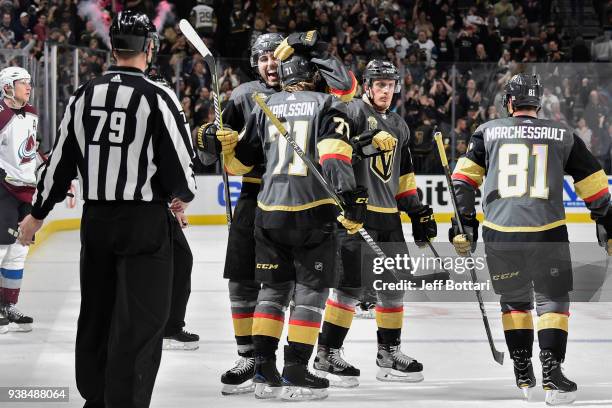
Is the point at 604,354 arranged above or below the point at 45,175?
below

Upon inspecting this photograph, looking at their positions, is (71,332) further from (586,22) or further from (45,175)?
(586,22)

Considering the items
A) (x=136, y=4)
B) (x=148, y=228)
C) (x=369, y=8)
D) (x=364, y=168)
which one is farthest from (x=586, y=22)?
(x=148, y=228)

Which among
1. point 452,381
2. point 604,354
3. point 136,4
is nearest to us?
point 452,381

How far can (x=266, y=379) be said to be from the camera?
472cm

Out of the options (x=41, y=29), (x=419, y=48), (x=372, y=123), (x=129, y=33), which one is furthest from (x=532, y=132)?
(x=419, y=48)

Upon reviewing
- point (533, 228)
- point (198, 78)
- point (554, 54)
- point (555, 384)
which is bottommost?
point (555, 384)

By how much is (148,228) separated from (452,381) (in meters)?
1.96

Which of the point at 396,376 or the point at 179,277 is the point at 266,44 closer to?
the point at 179,277

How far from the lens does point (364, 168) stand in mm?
5273

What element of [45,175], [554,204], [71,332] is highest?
[45,175]

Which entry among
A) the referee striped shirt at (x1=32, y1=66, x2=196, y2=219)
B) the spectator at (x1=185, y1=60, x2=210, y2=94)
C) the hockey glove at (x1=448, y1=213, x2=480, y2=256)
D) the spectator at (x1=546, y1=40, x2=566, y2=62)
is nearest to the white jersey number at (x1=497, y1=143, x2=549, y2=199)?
the hockey glove at (x1=448, y1=213, x2=480, y2=256)

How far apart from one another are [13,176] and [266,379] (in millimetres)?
2492

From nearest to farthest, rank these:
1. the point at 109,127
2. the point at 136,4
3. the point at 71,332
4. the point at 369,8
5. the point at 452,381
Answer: the point at 109,127 < the point at 452,381 < the point at 71,332 < the point at 136,4 < the point at 369,8

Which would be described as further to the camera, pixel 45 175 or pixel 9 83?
pixel 9 83
